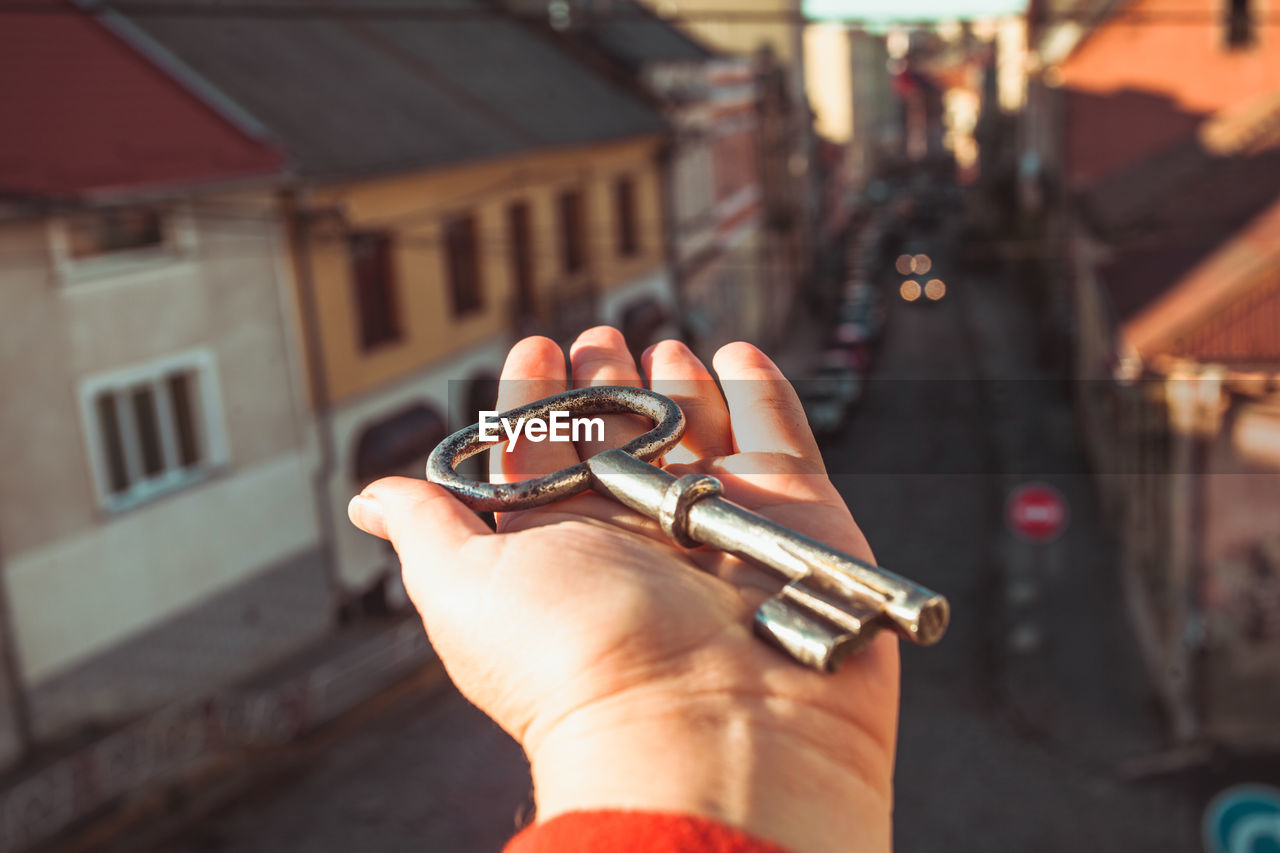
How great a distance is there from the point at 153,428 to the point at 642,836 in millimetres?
10627

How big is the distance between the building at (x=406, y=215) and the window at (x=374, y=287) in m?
0.02

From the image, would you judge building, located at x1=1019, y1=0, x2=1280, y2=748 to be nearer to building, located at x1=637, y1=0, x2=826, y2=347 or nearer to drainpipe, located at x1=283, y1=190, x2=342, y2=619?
drainpipe, located at x1=283, y1=190, x2=342, y2=619

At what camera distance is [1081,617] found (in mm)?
13266

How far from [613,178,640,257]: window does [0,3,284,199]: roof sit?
8463 mm

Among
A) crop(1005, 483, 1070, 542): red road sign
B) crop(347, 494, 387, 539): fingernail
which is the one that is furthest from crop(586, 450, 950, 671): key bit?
crop(1005, 483, 1070, 542): red road sign

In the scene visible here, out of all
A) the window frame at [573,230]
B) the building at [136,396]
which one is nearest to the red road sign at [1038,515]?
the building at [136,396]

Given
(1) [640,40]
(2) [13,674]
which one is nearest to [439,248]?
(2) [13,674]

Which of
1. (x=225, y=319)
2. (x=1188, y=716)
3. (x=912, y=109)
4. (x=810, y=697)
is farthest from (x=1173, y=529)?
(x=912, y=109)

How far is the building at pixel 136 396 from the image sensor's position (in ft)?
31.8

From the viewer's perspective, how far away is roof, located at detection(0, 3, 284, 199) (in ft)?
31.2

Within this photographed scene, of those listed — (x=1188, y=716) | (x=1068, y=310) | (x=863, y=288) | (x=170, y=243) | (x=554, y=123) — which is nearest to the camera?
(x=1188, y=716)

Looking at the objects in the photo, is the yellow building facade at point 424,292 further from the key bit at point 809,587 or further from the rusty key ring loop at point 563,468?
the key bit at point 809,587

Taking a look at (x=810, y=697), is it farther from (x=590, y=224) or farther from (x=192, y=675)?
(x=590, y=224)

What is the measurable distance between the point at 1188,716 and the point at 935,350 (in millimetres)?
17186
